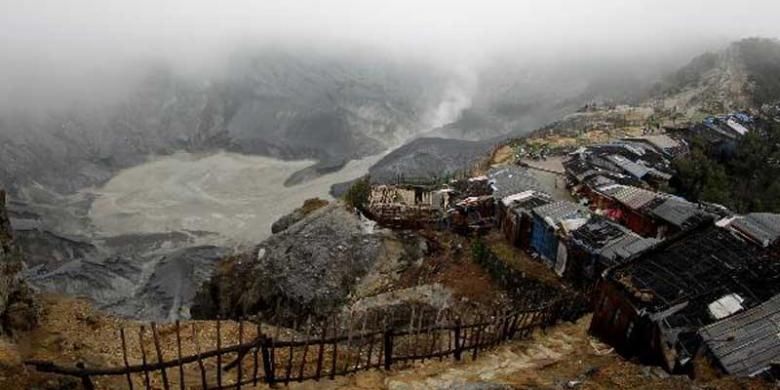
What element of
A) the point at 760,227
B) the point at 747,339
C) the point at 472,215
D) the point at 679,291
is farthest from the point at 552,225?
the point at 747,339

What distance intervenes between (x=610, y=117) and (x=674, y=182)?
46.7 feet

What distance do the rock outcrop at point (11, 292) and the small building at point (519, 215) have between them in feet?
41.0

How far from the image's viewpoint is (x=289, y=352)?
11164mm

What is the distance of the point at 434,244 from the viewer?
797 inches

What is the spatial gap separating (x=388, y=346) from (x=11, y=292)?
6.63 metres

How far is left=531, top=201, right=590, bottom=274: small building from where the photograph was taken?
57.3ft

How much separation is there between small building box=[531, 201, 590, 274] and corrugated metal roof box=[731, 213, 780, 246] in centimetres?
395

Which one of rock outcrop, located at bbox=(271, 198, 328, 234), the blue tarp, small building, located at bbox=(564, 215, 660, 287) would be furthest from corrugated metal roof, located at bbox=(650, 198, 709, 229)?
rock outcrop, located at bbox=(271, 198, 328, 234)

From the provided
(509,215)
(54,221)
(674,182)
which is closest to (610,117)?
(674,182)

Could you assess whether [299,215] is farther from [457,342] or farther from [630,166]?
[457,342]

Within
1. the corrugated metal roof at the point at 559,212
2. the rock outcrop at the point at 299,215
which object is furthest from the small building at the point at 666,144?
the rock outcrop at the point at 299,215

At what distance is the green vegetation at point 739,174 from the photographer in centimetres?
2483

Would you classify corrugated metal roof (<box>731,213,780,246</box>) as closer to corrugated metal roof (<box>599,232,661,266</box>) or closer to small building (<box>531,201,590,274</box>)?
corrugated metal roof (<box>599,232,661,266</box>)

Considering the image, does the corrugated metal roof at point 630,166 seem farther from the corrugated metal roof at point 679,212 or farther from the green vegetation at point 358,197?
the green vegetation at point 358,197
